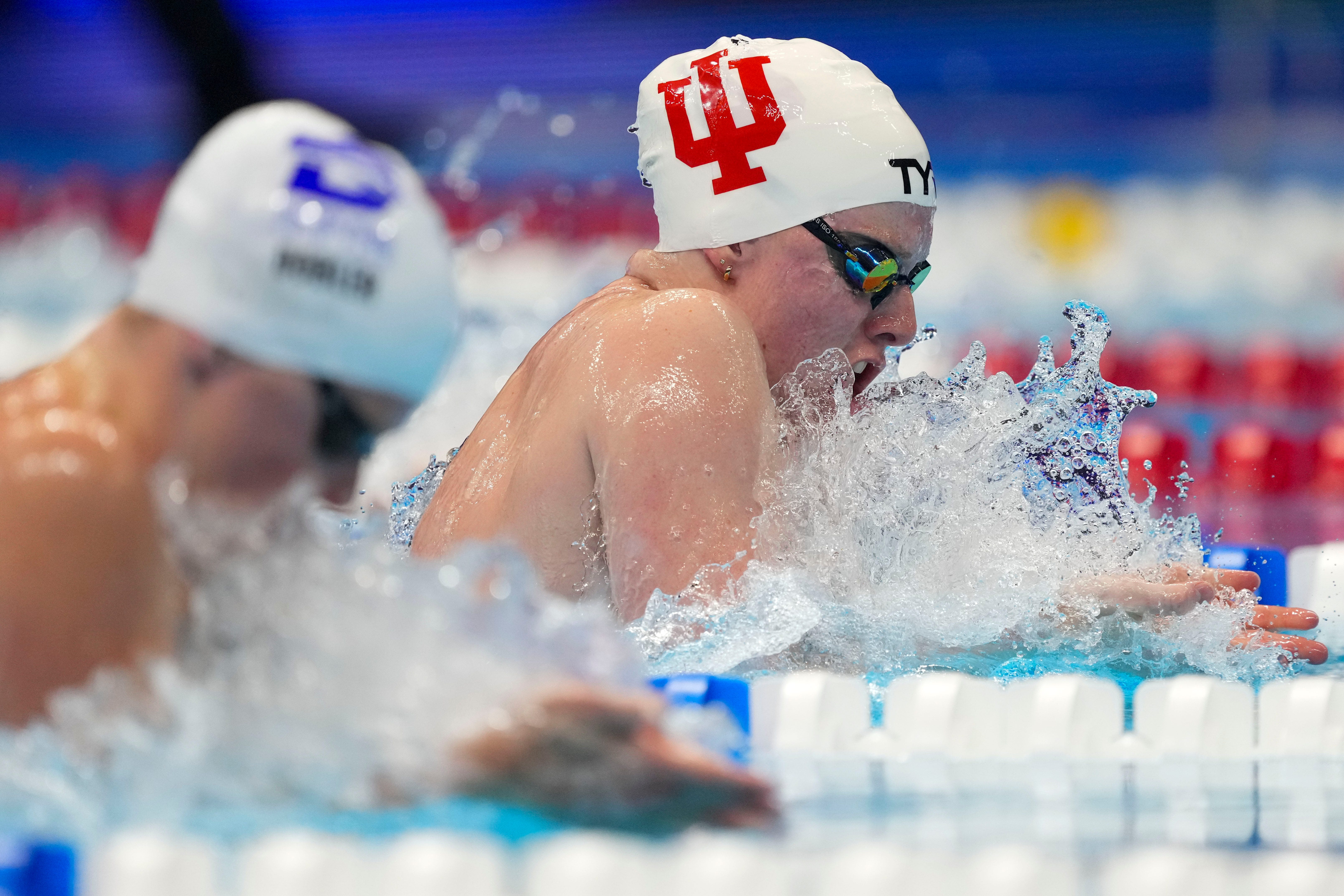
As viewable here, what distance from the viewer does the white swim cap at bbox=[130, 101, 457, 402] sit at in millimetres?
1478

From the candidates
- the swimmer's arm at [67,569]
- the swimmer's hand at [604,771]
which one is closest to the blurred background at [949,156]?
the swimmer's arm at [67,569]

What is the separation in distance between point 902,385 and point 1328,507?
3889mm

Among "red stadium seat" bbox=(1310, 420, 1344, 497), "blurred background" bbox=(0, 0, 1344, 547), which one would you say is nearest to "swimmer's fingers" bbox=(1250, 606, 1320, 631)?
"blurred background" bbox=(0, 0, 1344, 547)

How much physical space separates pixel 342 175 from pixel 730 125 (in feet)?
4.13

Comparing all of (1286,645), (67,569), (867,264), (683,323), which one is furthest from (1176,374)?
(67,569)

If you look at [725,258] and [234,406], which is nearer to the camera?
[234,406]

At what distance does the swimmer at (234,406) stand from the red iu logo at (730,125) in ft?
3.81

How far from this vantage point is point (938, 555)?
2457 millimetres

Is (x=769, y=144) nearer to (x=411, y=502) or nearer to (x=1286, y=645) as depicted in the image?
(x=411, y=502)

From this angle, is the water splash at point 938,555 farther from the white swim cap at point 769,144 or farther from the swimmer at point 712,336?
the white swim cap at point 769,144

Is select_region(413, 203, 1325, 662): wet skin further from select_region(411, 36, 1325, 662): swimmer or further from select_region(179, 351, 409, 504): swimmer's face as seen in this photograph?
select_region(179, 351, 409, 504): swimmer's face

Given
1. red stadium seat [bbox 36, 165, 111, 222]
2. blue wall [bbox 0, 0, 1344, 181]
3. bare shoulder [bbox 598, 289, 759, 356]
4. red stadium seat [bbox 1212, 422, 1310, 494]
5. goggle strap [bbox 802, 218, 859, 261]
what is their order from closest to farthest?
bare shoulder [bbox 598, 289, 759, 356]
goggle strap [bbox 802, 218, 859, 261]
red stadium seat [bbox 1212, 422, 1310, 494]
red stadium seat [bbox 36, 165, 111, 222]
blue wall [bbox 0, 0, 1344, 181]

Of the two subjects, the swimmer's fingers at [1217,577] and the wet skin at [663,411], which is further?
the swimmer's fingers at [1217,577]

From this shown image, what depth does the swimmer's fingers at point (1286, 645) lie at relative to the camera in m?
2.47
